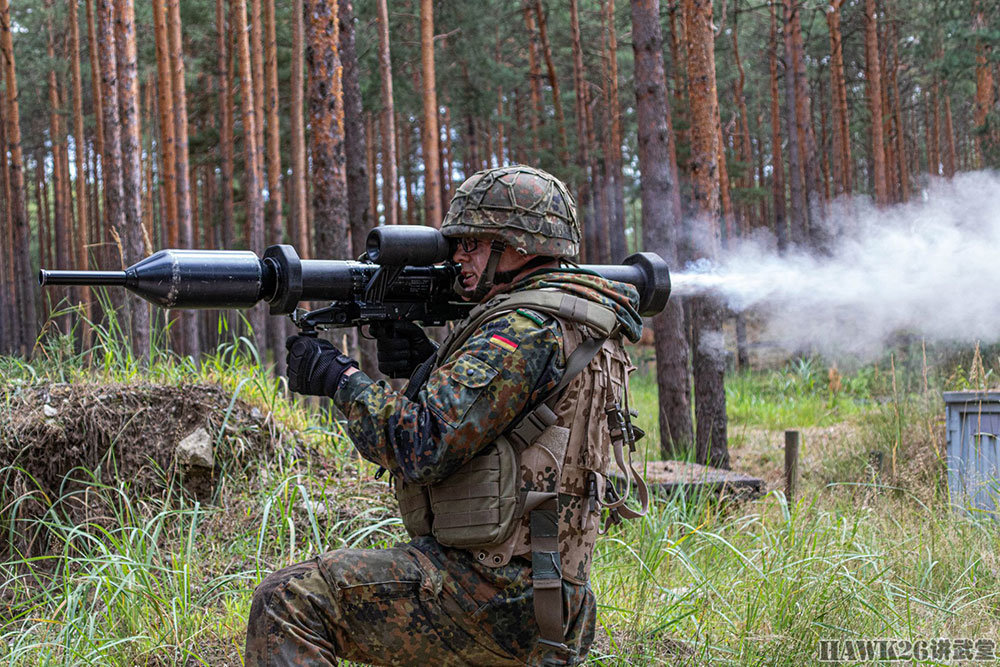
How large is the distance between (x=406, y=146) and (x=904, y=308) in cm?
2583

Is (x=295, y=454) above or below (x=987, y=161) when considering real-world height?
below

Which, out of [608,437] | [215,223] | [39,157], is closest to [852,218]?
[215,223]

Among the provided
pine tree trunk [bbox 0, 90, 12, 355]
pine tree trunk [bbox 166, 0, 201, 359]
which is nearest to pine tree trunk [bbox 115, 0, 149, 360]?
pine tree trunk [bbox 166, 0, 201, 359]

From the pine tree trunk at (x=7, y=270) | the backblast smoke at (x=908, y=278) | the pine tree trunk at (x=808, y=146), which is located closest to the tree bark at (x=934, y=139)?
the pine tree trunk at (x=808, y=146)

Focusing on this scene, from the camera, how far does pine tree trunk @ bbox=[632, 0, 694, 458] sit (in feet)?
26.1

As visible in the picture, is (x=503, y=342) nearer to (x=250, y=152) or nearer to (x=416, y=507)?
(x=416, y=507)

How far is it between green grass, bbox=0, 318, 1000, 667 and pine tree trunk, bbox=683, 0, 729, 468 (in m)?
1.82

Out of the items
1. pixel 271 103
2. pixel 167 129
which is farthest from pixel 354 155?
pixel 271 103

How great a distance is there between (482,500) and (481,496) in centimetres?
1

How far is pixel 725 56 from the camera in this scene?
26750 millimetres

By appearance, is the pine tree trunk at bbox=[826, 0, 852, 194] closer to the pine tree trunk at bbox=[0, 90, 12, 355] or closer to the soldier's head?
the pine tree trunk at bbox=[0, 90, 12, 355]

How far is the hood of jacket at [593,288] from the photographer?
263cm

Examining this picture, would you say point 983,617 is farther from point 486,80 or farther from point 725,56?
point 725,56

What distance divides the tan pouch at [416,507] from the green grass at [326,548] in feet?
4.09
